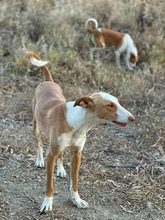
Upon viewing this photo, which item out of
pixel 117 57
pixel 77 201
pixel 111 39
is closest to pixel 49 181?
pixel 77 201

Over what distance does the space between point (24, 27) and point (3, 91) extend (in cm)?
212

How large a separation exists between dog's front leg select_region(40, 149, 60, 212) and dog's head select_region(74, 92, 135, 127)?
1.46ft

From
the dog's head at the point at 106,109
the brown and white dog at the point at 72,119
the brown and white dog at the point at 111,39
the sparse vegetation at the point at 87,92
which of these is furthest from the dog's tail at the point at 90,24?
the dog's head at the point at 106,109

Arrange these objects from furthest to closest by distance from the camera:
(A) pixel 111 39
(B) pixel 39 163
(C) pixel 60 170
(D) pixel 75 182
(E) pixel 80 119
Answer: (A) pixel 111 39, (B) pixel 39 163, (C) pixel 60 170, (D) pixel 75 182, (E) pixel 80 119

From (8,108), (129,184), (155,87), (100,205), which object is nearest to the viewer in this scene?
(100,205)

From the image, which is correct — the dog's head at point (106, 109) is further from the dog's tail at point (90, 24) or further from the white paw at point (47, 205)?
the dog's tail at point (90, 24)

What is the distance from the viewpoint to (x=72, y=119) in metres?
3.40

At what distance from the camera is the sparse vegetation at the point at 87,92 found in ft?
12.8

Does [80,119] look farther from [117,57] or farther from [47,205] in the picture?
A: [117,57]

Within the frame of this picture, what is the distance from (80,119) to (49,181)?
54 centimetres

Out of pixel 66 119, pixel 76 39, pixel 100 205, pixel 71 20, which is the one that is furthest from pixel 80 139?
pixel 71 20

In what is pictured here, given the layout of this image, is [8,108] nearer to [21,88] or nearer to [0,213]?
[21,88]

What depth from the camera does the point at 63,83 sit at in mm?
6164

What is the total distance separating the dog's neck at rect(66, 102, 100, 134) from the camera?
3.32 m
